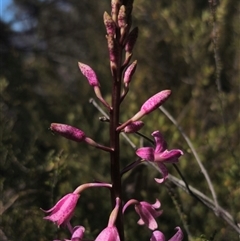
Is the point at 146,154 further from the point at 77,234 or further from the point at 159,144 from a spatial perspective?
the point at 77,234

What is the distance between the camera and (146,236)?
302cm

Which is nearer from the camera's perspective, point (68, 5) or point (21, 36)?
point (21, 36)

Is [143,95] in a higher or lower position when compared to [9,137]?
lower

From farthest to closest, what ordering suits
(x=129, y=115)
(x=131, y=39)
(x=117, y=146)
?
(x=129, y=115), (x=131, y=39), (x=117, y=146)

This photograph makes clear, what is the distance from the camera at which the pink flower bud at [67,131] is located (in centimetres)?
145

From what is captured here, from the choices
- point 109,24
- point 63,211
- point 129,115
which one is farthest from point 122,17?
point 129,115

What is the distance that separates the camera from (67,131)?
1479mm

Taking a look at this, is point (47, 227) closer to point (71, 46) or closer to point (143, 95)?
point (143, 95)

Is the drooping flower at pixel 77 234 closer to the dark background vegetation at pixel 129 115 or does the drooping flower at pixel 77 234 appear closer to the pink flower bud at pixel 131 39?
the dark background vegetation at pixel 129 115

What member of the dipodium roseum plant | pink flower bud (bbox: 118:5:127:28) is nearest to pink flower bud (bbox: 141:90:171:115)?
the dipodium roseum plant

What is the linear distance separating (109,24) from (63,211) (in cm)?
52

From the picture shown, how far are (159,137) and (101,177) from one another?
224 cm

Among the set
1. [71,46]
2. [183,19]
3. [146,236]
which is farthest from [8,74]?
[71,46]

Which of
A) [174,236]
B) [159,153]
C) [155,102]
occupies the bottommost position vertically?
[174,236]
